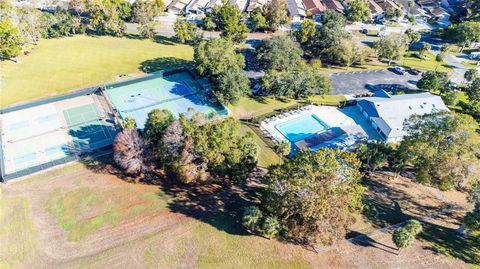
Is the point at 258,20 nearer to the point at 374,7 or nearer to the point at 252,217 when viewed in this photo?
the point at 374,7

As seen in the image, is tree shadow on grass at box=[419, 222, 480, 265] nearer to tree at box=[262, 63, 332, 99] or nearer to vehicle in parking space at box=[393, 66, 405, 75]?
tree at box=[262, 63, 332, 99]

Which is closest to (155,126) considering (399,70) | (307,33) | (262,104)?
(262,104)

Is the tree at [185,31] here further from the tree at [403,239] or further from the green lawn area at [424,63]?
the tree at [403,239]

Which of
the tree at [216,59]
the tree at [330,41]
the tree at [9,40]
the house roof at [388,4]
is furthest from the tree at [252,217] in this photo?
the house roof at [388,4]


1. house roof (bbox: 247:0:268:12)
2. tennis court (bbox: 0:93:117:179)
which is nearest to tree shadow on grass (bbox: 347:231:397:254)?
tennis court (bbox: 0:93:117:179)

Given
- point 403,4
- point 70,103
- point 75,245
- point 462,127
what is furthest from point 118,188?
point 403,4

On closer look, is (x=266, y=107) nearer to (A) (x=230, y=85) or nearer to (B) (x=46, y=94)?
(A) (x=230, y=85)

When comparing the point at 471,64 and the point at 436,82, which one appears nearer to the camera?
the point at 436,82
